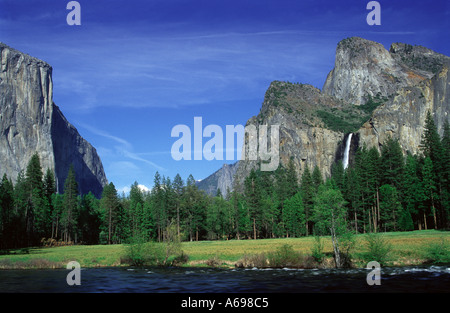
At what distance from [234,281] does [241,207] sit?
68.0 meters

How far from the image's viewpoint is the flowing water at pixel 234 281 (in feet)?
85.0

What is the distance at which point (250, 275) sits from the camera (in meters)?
32.7

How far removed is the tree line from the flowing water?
19867 mm

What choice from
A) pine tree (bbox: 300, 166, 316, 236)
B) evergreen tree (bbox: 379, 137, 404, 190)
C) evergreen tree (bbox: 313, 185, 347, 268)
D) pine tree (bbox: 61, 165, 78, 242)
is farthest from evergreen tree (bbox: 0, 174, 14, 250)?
evergreen tree (bbox: 379, 137, 404, 190)

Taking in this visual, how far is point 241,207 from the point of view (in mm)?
97438

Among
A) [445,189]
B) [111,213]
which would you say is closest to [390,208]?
[445,189]

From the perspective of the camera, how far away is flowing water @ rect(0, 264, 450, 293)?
2592cm

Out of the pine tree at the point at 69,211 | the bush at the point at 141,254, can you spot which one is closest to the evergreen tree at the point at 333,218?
the bush at the point at 141,254

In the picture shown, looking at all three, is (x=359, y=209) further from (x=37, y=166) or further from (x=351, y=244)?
(x=37, y=166)

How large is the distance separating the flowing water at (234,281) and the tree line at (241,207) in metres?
19.9

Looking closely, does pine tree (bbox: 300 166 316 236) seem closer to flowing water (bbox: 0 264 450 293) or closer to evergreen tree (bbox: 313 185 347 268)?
evergreen tree (bbox: 313 185 347 268)

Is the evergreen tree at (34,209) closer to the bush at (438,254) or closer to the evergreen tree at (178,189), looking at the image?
the evergreen tree at (178,189)

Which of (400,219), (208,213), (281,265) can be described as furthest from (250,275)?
(208,213)
